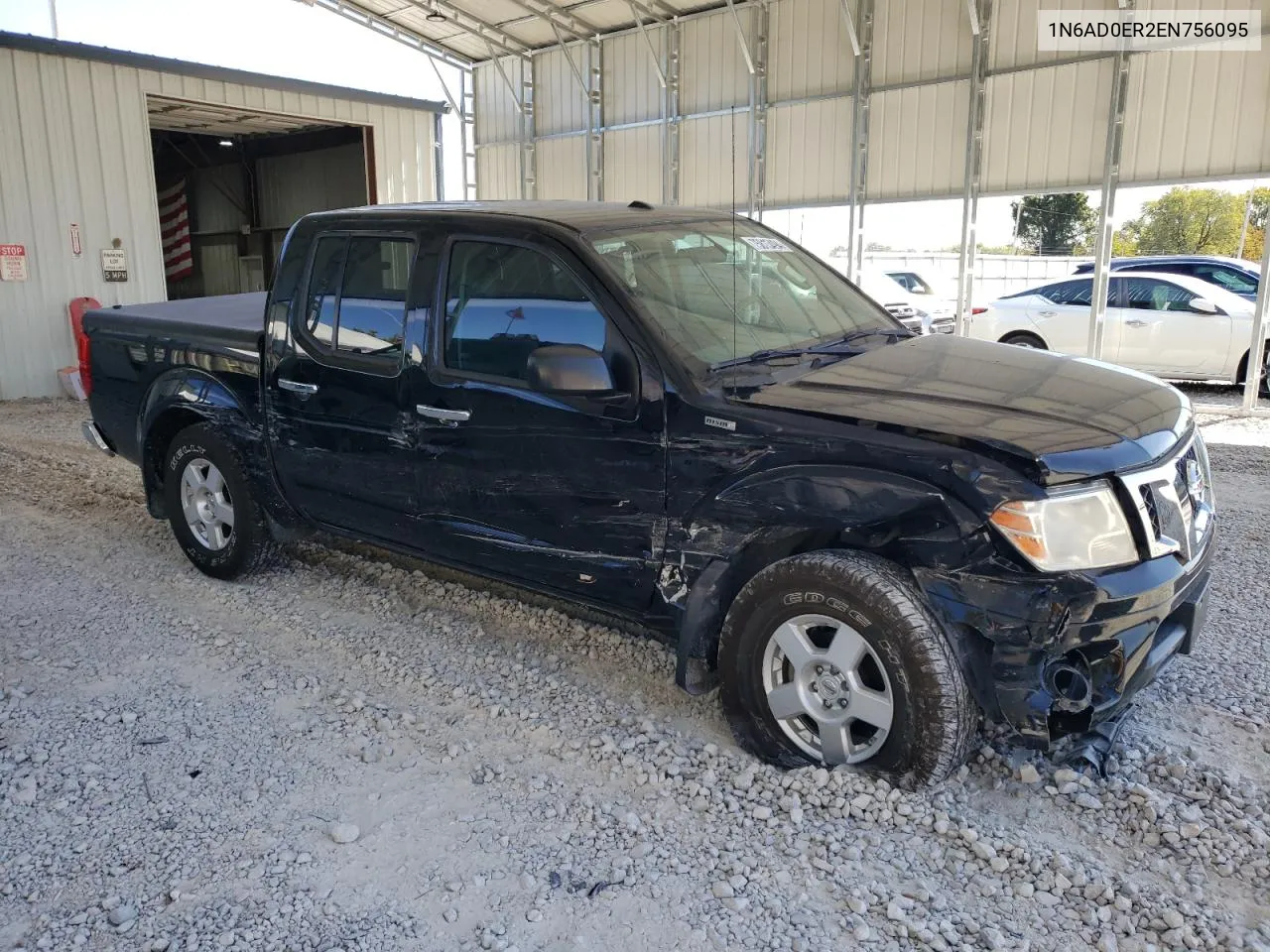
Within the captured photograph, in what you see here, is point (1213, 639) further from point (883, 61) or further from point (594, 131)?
point (594, 131)

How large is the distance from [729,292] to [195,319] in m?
3.06

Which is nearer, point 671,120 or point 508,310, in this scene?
point 508,310

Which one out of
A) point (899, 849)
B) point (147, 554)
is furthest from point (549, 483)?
point (147, 554)

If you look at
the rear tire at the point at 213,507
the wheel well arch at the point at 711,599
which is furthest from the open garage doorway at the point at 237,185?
the wheel well arch at the point at 711,599

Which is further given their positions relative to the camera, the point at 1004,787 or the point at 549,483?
the point at 549,483

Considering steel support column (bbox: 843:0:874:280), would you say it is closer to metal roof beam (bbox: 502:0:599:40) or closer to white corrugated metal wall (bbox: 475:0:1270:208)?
white corrugated metal wall (bbox: 475:0:1270:208)

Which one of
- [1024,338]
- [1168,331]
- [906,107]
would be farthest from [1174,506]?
[906,107]

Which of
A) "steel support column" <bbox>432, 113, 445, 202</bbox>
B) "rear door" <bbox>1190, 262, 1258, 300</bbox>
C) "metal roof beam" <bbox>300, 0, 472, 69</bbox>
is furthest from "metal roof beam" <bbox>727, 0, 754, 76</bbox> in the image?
"rear door" <bbox>1190, 262, 1258, 300</bbox>

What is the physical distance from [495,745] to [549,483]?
965 mm

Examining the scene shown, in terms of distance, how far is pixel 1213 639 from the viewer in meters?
4.18

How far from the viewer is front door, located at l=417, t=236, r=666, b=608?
3.42m

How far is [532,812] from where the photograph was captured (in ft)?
10.0

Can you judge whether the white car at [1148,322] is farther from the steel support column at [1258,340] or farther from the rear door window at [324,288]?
the rear door window at [324,288]

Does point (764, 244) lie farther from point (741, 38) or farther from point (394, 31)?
point (394, 31)
